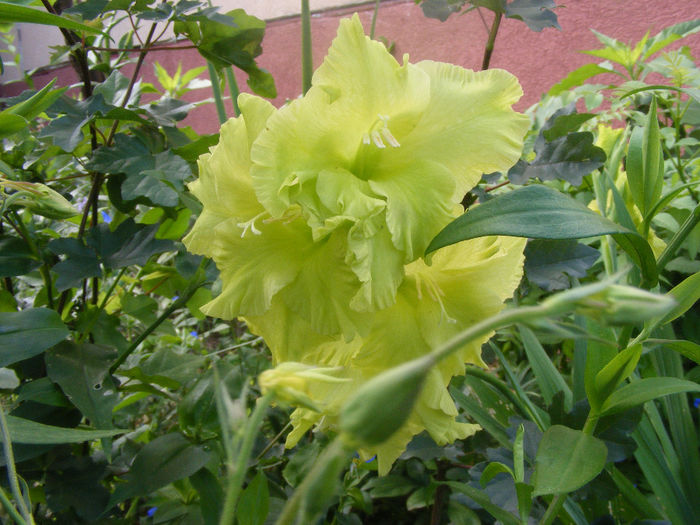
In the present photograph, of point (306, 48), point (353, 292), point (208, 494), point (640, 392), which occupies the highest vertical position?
point (306, 48)

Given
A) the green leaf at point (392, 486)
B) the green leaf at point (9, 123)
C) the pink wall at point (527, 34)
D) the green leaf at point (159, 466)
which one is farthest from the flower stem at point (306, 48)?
the pink wall at point (527, 34)

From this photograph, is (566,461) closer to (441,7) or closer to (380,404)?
(380,404)

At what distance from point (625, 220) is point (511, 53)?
125cm

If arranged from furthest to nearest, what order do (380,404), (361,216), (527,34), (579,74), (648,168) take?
(527,34), (579,74), (648,168), (361,216), (380,404)

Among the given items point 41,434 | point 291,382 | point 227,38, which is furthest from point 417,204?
point 227,38

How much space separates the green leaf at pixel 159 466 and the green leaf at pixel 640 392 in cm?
31

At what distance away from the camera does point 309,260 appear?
1.02 feet

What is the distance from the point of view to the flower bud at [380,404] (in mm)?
129

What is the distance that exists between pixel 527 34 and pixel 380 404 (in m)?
1.58

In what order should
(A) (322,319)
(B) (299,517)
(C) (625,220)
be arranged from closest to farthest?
1. (B) (299,517)
2. (A) (322,319)
3. (C) (625,220)

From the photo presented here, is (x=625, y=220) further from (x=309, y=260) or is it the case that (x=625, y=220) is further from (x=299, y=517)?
(x=299, y=517)

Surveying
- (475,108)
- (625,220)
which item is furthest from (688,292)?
(475,108)

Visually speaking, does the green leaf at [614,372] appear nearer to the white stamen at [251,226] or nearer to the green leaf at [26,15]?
the white stamen at [251,226]

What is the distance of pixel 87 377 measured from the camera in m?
0.45
